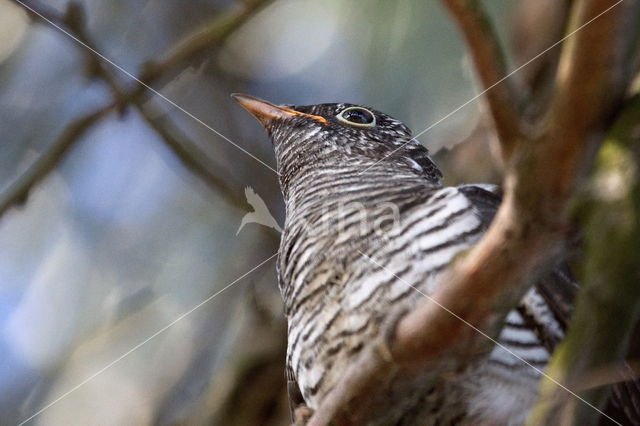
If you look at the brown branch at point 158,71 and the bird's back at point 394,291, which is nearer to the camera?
the bird's back at point 394,291

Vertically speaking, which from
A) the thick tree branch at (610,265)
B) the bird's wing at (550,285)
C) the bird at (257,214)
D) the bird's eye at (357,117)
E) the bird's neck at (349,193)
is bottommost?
the thick tree branch at (610,265)

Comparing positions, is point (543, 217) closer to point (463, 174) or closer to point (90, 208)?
point (463, 174)

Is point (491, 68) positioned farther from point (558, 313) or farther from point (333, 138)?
point (333, 138)

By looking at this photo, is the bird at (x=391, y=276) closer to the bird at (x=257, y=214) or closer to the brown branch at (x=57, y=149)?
the bird at (x=257, y=214)

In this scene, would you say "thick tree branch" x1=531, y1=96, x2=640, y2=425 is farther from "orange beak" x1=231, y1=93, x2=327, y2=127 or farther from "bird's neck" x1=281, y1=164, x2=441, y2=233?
"orange beak" x1=231, y1=93, x2=327, y2=127

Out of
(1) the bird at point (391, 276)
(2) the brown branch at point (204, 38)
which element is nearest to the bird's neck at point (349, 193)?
(1) the bird at point (391, 276)

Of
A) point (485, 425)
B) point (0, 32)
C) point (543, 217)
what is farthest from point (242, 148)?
point (543, 217)
